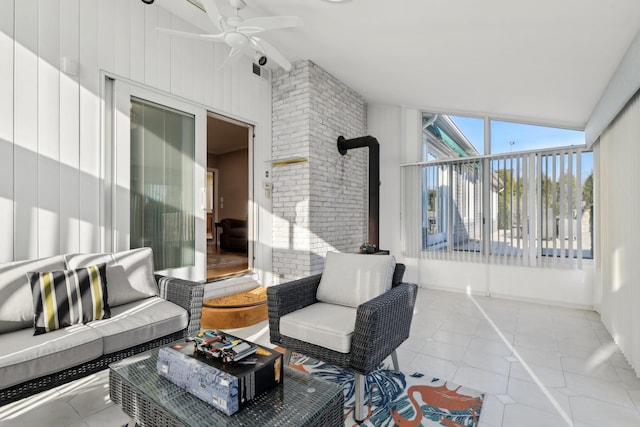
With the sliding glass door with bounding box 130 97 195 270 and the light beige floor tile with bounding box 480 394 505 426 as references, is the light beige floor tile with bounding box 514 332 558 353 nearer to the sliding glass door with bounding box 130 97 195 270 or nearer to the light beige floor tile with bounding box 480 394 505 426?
the light beige floor tile with bounding box 480 394 505 426

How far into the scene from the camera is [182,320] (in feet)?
7.89

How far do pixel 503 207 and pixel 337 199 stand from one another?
240 centimetres

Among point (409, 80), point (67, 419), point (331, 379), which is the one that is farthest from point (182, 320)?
point (409, 80)

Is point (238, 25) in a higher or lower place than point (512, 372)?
higher

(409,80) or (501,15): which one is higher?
(409,80)

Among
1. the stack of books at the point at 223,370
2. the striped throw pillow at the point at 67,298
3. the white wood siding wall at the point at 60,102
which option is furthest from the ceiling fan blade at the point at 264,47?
the stack of books at the point at 223,370

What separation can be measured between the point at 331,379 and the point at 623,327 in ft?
8.35

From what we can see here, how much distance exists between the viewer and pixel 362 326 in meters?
1.85

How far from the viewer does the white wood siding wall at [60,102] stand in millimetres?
2443

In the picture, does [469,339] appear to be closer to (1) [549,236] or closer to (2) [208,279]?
(1) [549,236]

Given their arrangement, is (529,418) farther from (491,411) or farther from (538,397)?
(538,397)

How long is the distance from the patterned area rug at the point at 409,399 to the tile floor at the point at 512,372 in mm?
108

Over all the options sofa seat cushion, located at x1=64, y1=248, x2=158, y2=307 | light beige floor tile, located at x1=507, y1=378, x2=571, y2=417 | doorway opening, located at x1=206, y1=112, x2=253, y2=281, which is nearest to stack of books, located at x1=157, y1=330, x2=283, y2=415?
sofa seat cushion, located at x1=64, y1=248, x2=158, y2=307

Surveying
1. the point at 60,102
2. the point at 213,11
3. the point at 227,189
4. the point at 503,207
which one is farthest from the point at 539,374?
the point at 227,189
